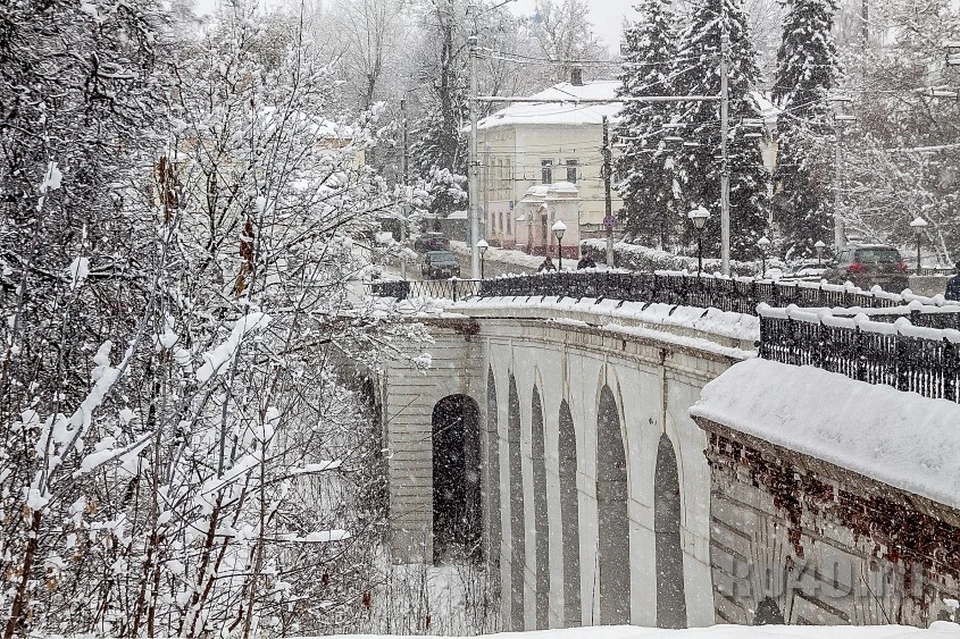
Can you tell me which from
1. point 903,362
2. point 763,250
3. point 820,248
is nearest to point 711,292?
point 903,362

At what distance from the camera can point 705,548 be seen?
18703 mm

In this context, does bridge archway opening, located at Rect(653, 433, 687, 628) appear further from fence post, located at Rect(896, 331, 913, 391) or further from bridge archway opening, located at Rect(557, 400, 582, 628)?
fence post, located at Rect(896, 331, 913, 391)

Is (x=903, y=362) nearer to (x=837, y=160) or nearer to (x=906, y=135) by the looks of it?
(x=837, y=160)

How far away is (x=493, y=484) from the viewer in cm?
3594

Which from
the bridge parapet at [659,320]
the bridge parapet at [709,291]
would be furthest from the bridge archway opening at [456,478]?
the bridge parapet at [709,291]

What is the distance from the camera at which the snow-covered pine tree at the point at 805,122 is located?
4978cm

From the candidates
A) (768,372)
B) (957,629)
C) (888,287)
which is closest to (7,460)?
(957,629)

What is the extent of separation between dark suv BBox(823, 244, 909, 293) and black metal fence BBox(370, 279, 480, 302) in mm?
9940

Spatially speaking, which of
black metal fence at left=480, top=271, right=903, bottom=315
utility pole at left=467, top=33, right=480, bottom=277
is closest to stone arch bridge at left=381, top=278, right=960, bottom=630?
black metal fence at left=480, top=271, right=903, bottom=315

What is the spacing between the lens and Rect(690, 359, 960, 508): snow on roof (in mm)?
9156

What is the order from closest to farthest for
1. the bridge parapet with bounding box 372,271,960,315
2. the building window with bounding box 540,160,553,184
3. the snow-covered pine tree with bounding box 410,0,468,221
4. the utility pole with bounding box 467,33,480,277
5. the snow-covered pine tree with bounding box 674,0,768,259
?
the bridge parapet with bounding box 372,271,960,315, the utility pole with bounding box 467,33,480,277, the snow-covered pine tree with bounding box 674,0,768,259, the snow-covered pine tree with bounding box 410,0,468,221, the building window with bounding box 540,160,553,184

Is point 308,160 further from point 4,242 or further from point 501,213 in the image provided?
point 501,213

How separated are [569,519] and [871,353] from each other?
17867 millimetres

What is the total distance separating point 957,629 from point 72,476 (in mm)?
4340
